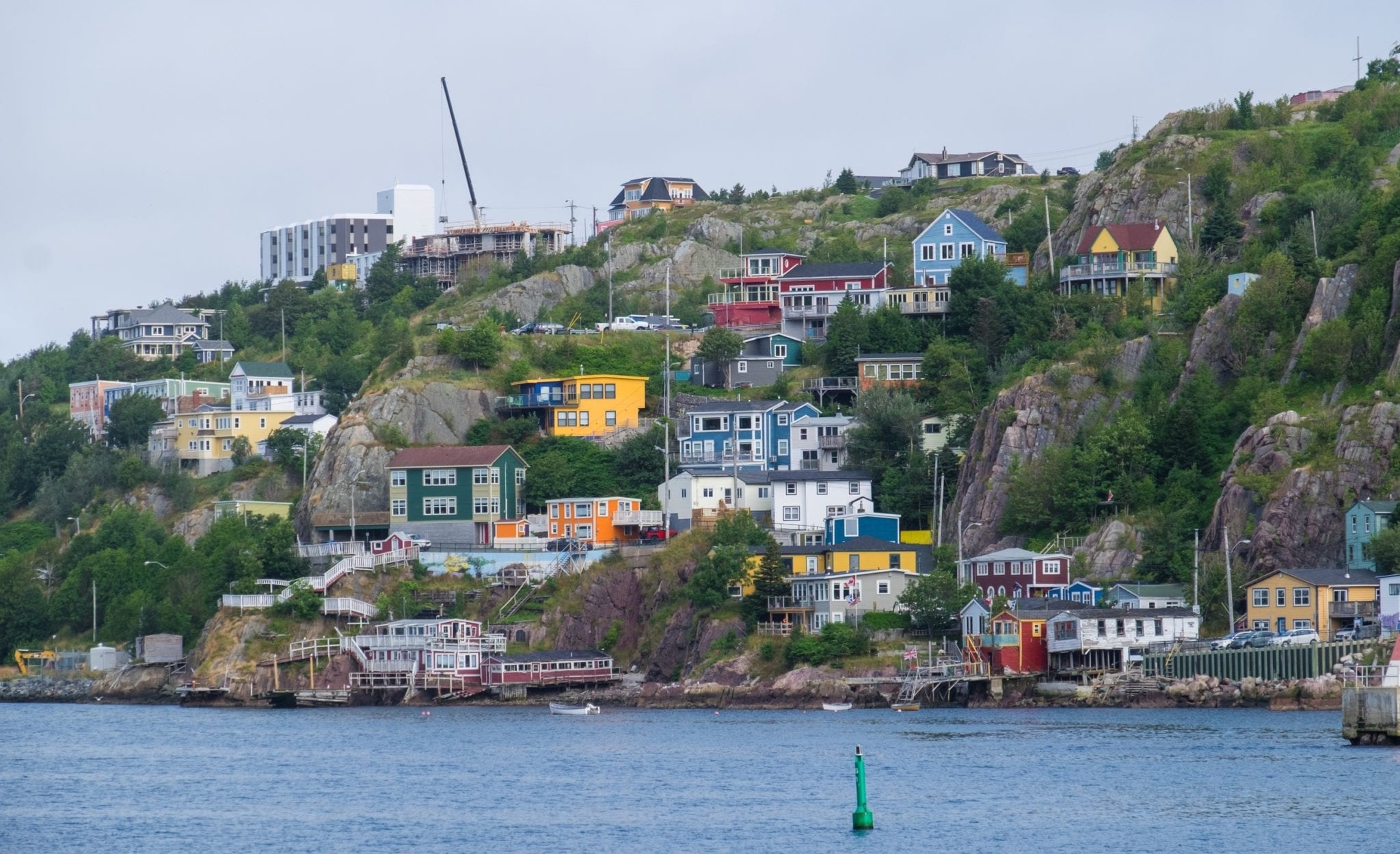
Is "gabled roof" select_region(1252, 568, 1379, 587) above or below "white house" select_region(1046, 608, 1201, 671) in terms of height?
above

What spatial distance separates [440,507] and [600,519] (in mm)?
8941

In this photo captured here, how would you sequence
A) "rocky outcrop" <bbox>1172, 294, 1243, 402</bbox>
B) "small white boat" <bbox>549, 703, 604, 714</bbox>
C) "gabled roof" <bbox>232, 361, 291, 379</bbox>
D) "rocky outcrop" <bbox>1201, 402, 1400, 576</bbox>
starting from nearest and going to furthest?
"rocky outcrop" <bbox>1201, 402, 1400, 576</bbox> < "small white boat" <bbox>549, 703, 604, 714</bbox> < "rocky outcrop" <bbox>1172, 294, 1243, 402</bbox> < "gabled roof" <bbox>232, 361, 291, 379</bbox>

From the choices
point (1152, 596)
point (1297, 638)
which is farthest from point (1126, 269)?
point (1297, 638)

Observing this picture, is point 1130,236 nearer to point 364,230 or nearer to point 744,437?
point 744,437

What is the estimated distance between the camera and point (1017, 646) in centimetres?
9444

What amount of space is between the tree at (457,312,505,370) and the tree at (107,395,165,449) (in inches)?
1179

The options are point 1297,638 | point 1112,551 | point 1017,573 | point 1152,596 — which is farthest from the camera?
point 1112,551

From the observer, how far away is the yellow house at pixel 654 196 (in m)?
176

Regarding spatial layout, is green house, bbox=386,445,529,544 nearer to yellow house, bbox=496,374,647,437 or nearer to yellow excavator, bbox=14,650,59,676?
yellow house, bbox=496,374,647,437

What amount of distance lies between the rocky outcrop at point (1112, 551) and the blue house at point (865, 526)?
10130 millimetres

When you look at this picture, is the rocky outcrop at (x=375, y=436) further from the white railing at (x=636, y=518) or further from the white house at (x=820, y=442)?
the white house at (x=820, y=442)

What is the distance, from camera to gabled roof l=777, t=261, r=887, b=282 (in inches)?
5212

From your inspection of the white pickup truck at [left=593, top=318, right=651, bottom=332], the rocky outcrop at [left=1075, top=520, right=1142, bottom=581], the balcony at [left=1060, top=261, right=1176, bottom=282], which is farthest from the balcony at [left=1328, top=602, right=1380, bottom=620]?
the white pickup truck at [left=593, top=318, right=651, bottom=332]

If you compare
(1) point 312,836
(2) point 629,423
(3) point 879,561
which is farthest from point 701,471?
(1) point 312,836
